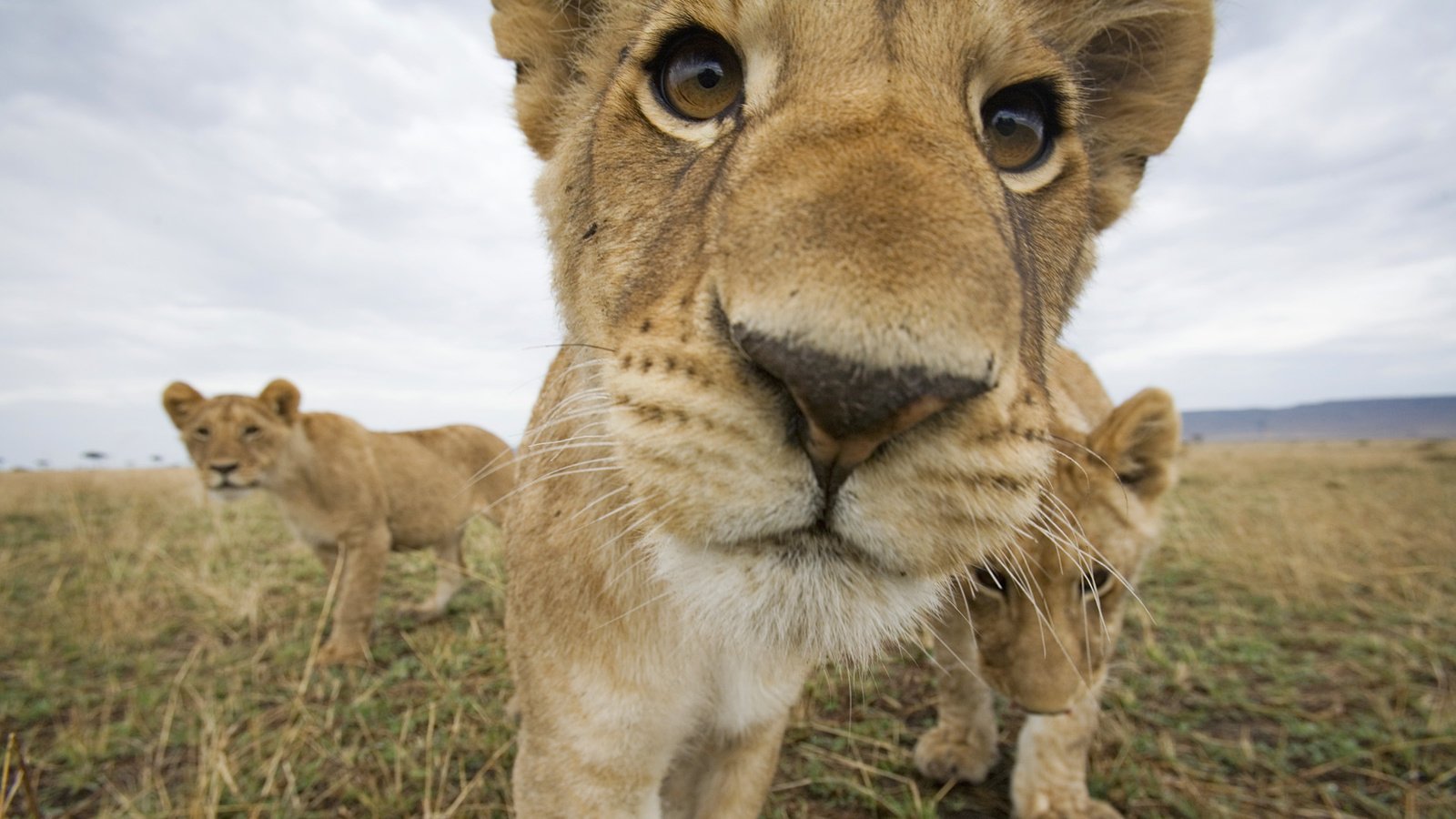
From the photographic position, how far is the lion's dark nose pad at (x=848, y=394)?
85 centimetres

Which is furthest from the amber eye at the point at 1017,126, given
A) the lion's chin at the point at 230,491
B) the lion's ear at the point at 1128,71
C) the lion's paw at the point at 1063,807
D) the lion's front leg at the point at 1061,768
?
the lion's chin at the point at 230,491

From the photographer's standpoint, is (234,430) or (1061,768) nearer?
(1061,768)

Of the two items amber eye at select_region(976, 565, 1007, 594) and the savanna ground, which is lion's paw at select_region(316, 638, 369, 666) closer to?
the savanna ground

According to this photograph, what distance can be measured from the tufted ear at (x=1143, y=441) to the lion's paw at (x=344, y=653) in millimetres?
4387

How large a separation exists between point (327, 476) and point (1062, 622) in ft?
18.6

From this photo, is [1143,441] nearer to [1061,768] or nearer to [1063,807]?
[1061,768]

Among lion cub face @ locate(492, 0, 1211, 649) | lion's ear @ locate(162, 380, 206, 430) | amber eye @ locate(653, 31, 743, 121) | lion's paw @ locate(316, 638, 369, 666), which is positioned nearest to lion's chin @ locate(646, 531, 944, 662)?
lion cub face @ locate(492, 0, 1211, 649)

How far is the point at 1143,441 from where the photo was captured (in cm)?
264

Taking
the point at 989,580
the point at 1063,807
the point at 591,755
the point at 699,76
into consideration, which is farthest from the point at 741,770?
the point at 699,76

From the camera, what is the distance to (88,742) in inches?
140

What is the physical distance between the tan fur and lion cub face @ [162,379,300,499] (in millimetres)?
4722

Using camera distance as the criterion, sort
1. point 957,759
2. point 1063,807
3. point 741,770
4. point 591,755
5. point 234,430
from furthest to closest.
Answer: point 234,430
point 957,759
point 1063,807
point 741,770
point 591,755

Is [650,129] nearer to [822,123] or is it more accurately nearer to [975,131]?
[822,123]

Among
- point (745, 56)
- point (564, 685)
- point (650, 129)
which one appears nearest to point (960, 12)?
point (745, 56)
